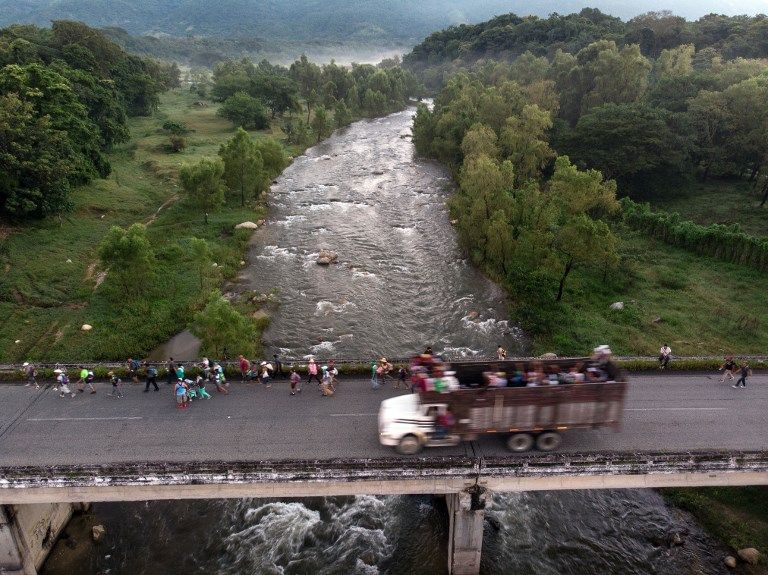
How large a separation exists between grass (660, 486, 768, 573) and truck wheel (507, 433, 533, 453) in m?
13.9

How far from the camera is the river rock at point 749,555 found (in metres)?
28.2

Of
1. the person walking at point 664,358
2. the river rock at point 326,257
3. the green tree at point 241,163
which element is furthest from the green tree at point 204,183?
the person walking at point 664,358

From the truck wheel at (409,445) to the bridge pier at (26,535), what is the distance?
18341 millimetres

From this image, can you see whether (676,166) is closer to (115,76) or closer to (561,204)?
(561,204)

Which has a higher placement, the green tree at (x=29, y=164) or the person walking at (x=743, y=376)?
the green tree at (x=29, y=164)

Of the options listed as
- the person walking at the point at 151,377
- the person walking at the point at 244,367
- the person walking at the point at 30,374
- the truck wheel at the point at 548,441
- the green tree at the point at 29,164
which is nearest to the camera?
the truck wheel at the point at 548,441

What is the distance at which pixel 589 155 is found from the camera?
7569cm

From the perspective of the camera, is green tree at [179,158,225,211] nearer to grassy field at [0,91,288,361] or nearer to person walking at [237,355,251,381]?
grassy field at [0,91,288,361]

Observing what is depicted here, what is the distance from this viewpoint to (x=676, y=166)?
73.9m

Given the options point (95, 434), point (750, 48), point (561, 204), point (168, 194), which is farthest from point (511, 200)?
point (750, 48)

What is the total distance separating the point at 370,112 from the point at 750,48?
89.3 meters

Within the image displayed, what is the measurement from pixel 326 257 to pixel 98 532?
38.9m

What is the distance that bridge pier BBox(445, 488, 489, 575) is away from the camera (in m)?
24.8

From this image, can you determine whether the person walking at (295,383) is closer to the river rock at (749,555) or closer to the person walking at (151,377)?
the person walking at (151,377)
